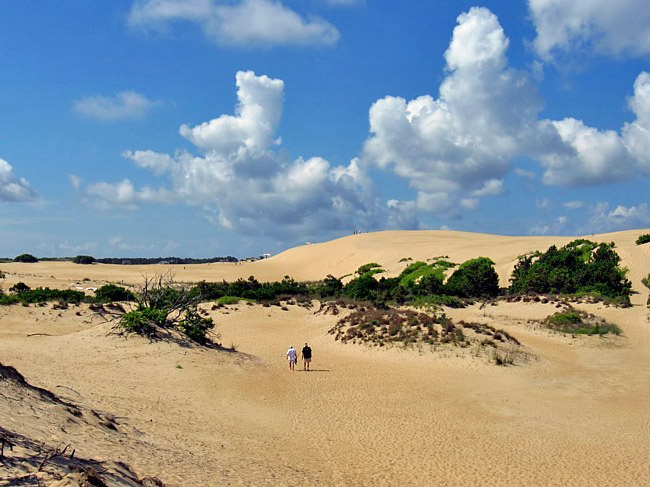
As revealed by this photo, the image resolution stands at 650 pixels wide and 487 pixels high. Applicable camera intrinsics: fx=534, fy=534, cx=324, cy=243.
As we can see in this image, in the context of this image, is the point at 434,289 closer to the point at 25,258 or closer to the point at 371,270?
the point at 371,270

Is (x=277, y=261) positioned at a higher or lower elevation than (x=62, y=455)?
higher

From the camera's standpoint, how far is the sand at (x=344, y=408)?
10.7 meters

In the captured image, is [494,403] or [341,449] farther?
[494,403]

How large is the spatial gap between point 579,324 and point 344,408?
20488mm

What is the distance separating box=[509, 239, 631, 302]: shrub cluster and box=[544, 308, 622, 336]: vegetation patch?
5.71 meters

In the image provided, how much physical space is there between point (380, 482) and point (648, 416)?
10.00 meters

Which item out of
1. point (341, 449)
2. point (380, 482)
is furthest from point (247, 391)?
point (380, 482)

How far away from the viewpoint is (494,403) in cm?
1703

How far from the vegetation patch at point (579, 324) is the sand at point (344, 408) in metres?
0.94

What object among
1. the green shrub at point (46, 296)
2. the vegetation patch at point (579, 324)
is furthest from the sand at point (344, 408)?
the green shrub at point (46, 296)

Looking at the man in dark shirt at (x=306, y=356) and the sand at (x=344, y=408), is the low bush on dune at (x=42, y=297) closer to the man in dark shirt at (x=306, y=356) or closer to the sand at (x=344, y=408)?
the sand at (x=344, y=408)

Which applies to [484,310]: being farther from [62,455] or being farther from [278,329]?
[62,455]

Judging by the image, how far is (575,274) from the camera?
41125 mm

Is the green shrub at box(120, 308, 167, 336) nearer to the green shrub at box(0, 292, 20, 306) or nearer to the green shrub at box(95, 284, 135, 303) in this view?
the green shrub at box(0, 292, 20, 306)
